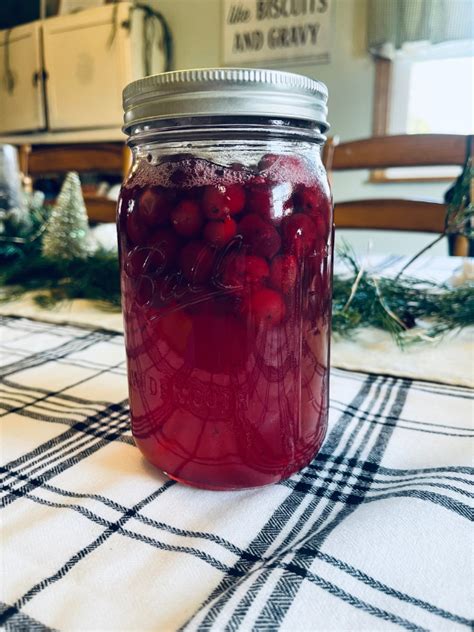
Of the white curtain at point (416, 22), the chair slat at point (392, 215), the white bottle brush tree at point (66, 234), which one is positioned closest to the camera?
the white bottle brush tree at point (66, 234)

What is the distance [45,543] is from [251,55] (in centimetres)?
234

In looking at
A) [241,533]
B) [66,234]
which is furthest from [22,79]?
[241,533]

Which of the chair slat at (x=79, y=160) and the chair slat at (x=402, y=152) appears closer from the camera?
the chair slat at (x=402, y=152)

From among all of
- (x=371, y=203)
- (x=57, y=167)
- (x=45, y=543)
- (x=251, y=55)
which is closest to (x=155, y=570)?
(x=45, y=543)

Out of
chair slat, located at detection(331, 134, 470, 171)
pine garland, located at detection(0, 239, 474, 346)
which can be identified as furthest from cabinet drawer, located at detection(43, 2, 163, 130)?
pine garland, located at detection(0, 239, 474, 346)

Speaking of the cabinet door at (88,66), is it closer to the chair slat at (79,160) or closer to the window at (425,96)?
the chair slat at (79,160)

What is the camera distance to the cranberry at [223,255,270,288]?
0.26 m

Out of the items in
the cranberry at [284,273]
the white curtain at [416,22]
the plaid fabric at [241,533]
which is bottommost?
the plaid fabric at [241,533]

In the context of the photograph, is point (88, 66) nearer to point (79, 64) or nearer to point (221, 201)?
point (79, 64)

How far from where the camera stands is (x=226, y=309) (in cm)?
27

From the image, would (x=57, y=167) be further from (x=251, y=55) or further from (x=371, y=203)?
(x=251, y=55)

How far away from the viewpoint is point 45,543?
250mm

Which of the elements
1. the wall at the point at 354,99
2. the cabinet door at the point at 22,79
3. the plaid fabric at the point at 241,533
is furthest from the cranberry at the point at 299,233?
the cabinet door at the point at 22,79

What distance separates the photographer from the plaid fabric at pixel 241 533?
0.21 metres
